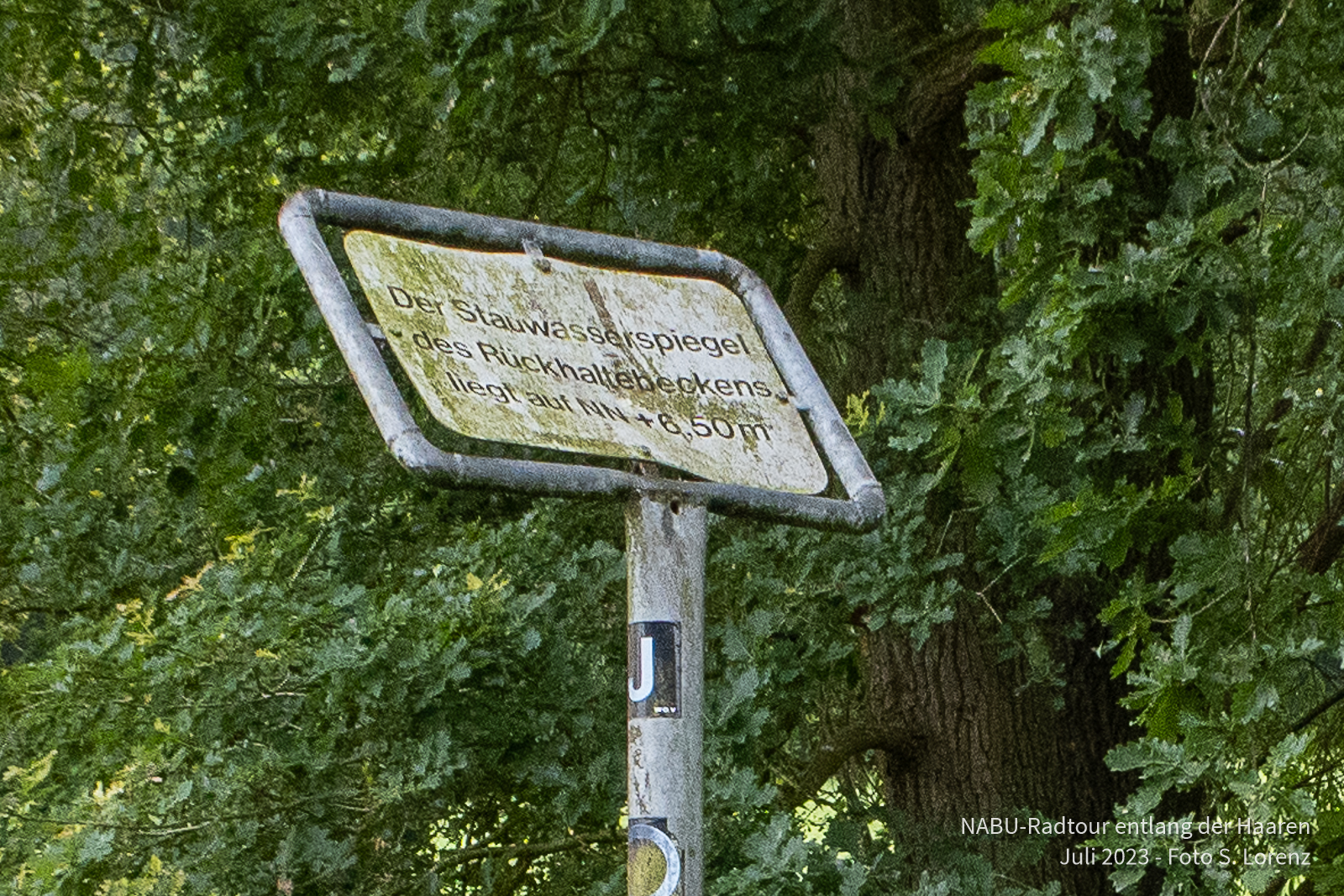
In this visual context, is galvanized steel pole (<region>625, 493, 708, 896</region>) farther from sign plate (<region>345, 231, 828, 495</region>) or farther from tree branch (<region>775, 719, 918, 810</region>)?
tree branch (<region>775, 719, 918, 810</region>)

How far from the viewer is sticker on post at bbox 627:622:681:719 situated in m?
1.86

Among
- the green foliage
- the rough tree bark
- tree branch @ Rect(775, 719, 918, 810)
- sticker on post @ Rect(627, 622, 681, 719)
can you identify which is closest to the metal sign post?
sticker on post @ Rect(627, 622, 681, 719)

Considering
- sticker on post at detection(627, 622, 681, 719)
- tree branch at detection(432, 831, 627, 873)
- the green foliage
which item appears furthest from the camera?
tree branch at detection(432, 831, 627, 873)

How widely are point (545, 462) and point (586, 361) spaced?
14 cm

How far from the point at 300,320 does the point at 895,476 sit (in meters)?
1.66

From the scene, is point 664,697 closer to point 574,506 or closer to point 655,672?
point 655,672

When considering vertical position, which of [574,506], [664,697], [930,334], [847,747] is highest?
[930,334]

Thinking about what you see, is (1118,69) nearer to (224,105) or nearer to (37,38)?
(224,105)

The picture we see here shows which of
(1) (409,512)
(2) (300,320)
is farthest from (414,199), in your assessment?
(1) (409,512)

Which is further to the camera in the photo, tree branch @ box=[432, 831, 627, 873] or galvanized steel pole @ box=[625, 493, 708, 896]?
tree branch @ box=[432, 831, 627, 873]

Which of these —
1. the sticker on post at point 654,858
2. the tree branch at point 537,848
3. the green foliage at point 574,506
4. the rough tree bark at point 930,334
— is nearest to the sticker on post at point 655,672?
the sticker on post at point 654,858

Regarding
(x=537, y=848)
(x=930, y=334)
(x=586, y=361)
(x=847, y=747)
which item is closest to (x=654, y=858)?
(x=586, y=361)

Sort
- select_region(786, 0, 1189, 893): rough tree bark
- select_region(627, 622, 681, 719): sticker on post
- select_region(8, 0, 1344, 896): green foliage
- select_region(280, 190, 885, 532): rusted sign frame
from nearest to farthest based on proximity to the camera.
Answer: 1. select_region(280, 190, 885, 532): rusted sign frame
2. select_region(627, 622, 681, 719): sticker on post
3. select_region(8, 0, 1344, 896): green foliage
4. select_region(786, 0, 1189, 893): rough tree bark

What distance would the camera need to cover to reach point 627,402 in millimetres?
1911
